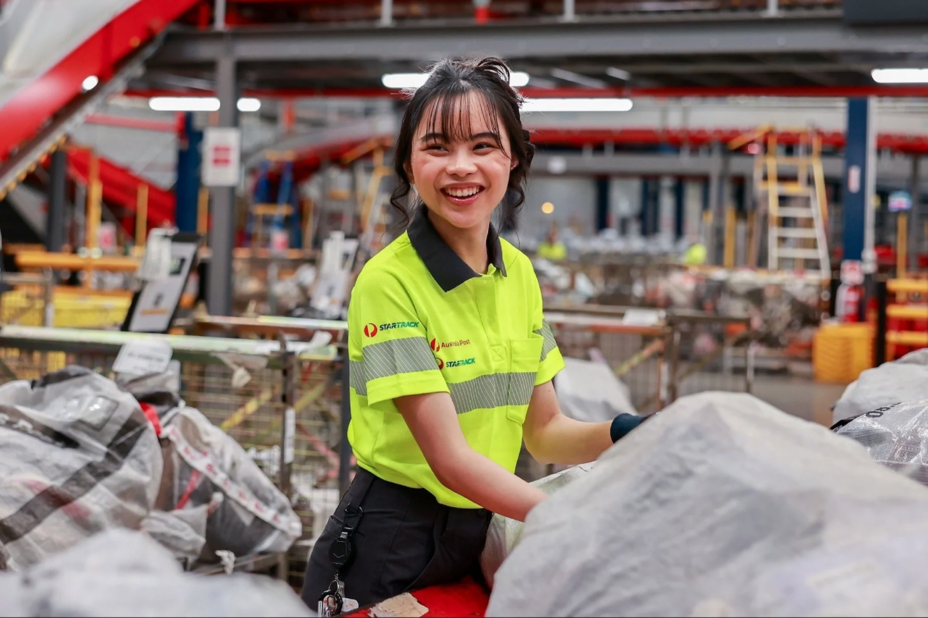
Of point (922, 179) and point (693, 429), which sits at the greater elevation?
point (922, 179)

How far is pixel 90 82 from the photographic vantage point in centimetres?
852

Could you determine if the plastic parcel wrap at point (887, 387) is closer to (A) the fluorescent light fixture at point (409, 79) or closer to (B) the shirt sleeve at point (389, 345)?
(B) the shirt sleeve at point (389, 345)

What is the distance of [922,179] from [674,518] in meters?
29.6

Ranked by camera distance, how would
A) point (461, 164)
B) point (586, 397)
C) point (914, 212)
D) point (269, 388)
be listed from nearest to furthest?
point (461, 164), point (269, 388), point (586, 397), point (914, 212)

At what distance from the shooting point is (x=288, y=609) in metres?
1.05

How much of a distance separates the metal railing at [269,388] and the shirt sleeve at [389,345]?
2.06 metres

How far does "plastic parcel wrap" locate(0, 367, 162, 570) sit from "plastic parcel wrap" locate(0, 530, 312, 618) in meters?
1.76

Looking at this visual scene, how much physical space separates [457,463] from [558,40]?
25.0ft

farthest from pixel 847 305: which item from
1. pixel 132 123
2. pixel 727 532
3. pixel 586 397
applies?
pixel 132 123

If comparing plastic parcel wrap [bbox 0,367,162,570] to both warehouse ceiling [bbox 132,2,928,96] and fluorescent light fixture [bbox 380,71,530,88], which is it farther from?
fluorescent light fixture [bbox 380,71,530,88]

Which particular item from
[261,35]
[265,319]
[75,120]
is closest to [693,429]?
[265,319]

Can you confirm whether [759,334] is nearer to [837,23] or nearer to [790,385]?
[790,385]

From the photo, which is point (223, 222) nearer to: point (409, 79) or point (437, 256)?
point (409, 79)

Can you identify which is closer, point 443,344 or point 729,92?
point 443,344
